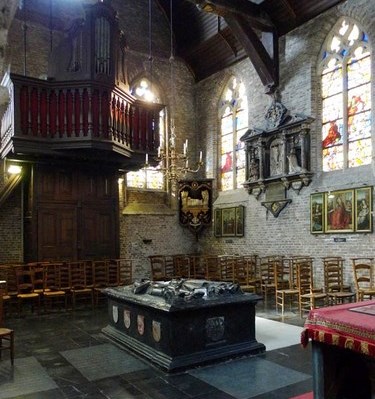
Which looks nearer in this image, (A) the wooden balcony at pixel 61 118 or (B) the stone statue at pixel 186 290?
(B) the stone statue at pixel 186 290

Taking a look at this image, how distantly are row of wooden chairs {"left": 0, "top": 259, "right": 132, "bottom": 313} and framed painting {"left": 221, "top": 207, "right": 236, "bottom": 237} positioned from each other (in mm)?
3853

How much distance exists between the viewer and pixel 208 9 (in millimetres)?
10984

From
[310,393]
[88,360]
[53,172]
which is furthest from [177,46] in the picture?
[310,393]

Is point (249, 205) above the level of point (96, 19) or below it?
below

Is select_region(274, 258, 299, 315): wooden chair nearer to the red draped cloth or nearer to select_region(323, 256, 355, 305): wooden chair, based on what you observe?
select_region(323, 256, 355, 305): wooden chair

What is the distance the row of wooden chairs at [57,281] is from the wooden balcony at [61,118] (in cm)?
261

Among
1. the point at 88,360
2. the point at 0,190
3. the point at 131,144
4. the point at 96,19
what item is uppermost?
the point at 96,19

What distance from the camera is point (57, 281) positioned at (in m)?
10.0

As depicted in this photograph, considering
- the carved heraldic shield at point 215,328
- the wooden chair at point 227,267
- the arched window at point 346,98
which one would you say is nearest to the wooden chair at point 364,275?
the arched window at point 346,98

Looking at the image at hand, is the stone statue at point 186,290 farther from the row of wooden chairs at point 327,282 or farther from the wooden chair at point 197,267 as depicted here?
the wooden chair at point 197,267

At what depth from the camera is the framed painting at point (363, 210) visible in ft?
31.0

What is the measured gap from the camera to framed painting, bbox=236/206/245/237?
1322cm

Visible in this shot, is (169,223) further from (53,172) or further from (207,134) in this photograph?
(53,172)

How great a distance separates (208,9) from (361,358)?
971 cm
